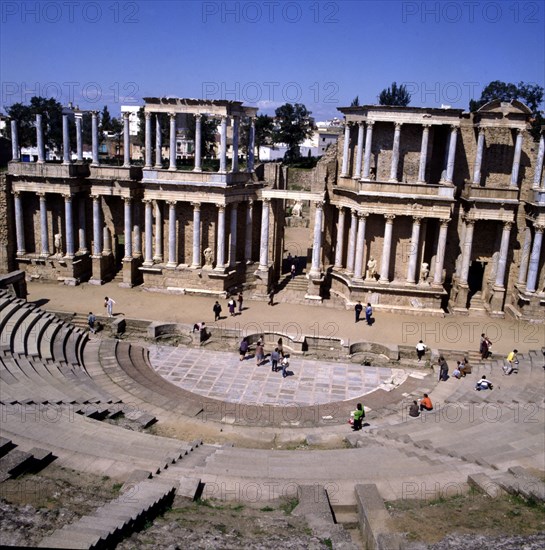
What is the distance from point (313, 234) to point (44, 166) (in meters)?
14.4

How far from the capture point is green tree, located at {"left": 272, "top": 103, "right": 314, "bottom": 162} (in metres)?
75.3

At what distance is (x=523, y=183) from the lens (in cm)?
2888

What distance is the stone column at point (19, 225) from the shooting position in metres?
31.7

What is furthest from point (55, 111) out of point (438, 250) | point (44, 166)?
point (438, 250)

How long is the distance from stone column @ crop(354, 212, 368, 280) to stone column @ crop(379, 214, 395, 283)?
103 cm

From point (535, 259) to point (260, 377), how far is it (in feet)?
48.5

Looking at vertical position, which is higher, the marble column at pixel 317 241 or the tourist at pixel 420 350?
the marble column at pixel 317 241

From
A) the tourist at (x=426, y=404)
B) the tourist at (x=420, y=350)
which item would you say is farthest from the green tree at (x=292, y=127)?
the tourist at (x=426, y=404)

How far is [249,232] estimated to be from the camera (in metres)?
32.4

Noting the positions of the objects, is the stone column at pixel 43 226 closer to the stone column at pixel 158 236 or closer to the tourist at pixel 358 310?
the stone column at pixel 158 236

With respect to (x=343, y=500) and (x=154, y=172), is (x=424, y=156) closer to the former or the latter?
(x=154, y=172)

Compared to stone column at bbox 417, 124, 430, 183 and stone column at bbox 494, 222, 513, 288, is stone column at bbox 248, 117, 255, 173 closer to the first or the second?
stone column at bbox 417, 124, 430, 183

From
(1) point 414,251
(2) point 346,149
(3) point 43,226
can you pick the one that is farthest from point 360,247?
(3) point 43,226

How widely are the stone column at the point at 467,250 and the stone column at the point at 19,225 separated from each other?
23143 mm
